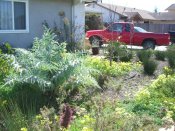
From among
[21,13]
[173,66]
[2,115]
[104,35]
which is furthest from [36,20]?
[2,115]

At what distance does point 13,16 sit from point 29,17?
0.76m

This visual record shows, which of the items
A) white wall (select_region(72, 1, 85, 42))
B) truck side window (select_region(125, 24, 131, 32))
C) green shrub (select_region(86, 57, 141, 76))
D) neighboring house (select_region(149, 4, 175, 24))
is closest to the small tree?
truck side window (select_region(125, 24, 131, 32))

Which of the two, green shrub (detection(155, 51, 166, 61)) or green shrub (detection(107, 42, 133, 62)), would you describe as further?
green shrub (detection(155, 51, 166, 61))

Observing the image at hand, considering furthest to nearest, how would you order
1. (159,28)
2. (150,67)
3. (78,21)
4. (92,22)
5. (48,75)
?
1. (159,28)
2. (92,22)
3. (78,21)
4. (150,67)
5. (48,75)

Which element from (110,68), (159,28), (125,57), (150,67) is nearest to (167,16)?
(159,28)

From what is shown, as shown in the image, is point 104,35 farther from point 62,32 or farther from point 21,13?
point 21,13

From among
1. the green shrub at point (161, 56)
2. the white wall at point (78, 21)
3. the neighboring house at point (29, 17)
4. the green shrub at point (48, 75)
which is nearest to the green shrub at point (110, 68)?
the green shrub at point (48, 75)

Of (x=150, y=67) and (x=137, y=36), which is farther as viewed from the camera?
(x=137, y=36)

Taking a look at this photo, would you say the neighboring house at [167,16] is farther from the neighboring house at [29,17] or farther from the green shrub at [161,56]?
the green shrub at [161,56]

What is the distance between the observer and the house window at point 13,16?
14398mm

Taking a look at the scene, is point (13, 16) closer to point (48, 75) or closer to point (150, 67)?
point (150, 67)

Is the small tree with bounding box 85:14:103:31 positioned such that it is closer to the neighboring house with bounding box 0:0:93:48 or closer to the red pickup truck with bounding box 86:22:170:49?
the red pickup truck with bounding box 86:22:170:49

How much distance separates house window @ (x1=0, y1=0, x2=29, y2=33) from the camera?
1440 centimetres

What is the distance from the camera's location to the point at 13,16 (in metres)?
14.6
